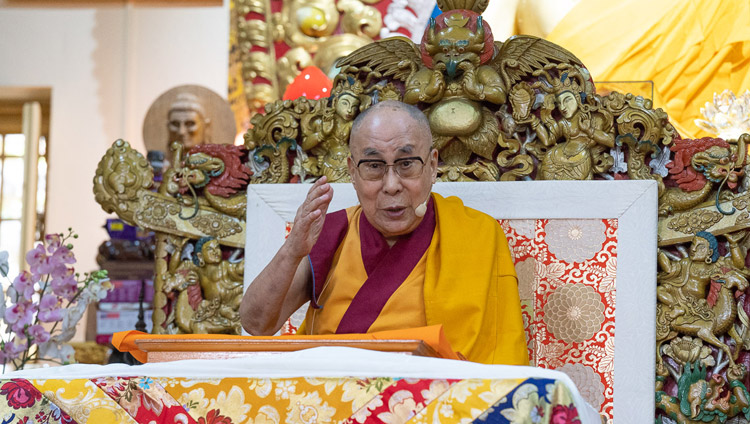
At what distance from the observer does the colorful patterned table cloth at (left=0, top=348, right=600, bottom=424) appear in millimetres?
1271

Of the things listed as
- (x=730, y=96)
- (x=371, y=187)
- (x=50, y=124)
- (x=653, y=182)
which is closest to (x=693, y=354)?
(x=653, y=182)

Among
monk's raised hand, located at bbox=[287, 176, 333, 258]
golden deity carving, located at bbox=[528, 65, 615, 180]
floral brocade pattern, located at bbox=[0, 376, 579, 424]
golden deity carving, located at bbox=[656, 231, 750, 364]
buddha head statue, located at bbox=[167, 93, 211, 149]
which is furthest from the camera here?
buddha head statue, located at bbox=[167, 93, 211, 149]

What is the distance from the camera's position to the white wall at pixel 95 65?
5.79 m

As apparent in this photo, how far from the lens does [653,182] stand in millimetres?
2293

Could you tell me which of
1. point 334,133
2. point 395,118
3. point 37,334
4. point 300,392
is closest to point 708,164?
point 395,118

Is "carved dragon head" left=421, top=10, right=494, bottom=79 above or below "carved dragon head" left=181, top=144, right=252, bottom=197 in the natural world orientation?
above

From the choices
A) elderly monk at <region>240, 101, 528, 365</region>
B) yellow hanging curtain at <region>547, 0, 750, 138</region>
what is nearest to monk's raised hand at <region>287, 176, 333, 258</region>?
elderly monk at <region>240, 101, 528, 365</region>

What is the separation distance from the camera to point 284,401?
1363mm

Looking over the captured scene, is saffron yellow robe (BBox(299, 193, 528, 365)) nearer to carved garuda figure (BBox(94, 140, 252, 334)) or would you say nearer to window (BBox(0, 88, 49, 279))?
carved garuda figure (BBox(94, 140, 252, 334))

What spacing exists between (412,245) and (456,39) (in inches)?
22.0

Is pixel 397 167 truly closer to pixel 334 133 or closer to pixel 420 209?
pixel 420 209

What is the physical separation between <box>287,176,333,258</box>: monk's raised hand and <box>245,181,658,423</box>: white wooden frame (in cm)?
39

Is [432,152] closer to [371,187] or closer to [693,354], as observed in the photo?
[371,187]

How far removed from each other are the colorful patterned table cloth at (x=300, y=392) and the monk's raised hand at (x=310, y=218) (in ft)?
2.03
